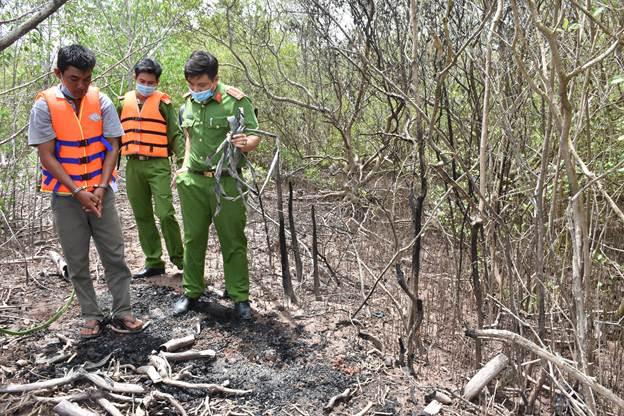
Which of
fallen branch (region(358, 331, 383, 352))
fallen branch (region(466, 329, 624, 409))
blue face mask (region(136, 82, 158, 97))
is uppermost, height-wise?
blue face mask (region(136, 82, 158, 97))

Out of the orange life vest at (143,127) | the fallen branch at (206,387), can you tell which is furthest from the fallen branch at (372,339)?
the orange life vest at (143,127)

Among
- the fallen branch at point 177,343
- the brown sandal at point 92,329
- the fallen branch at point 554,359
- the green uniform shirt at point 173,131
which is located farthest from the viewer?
the green uniform shirt at point 173,131

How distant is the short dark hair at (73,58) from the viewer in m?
2.93

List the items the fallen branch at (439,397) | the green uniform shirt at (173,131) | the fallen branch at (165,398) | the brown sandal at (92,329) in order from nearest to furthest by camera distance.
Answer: the fallen branch at (165,398) → the fallen branch at (439,397) → the brown sandal at (92,329) → the green uniform shirt at (173,131)

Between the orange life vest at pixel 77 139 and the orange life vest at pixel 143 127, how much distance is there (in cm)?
97

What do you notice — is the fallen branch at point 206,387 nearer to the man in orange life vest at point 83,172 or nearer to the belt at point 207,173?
the man in orange life vest at point 83,172

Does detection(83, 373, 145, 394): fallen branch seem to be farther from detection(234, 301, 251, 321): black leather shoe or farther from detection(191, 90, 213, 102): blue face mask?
detection(191, 90, 213, 102): blue face mask

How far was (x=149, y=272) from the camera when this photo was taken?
4.50m

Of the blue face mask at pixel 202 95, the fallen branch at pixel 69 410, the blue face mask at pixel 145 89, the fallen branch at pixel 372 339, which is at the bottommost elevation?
the fallen branch at pixel 372 339

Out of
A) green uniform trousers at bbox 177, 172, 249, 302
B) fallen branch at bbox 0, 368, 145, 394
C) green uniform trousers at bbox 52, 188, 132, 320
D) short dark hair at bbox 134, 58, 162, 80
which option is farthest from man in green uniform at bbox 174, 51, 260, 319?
fallen branch at bbox 0, 368, 145, 394

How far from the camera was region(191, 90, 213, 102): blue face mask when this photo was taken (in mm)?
3457

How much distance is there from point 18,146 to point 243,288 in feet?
12.2

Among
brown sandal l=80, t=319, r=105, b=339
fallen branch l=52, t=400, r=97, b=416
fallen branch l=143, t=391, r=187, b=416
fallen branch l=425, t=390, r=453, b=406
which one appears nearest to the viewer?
fallen branch l=52, t=400, r=97, b=416

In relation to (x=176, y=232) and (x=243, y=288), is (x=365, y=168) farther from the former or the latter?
(x=243, y=288)
